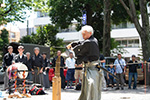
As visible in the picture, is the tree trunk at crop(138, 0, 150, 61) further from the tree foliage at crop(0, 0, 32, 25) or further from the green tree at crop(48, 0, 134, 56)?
the tree foliage at crop(0, 0, 32, 25)

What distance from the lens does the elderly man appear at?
6.38 meters

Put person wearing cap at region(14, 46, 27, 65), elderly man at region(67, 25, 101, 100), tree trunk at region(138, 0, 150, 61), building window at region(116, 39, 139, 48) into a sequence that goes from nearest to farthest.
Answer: elderly man at region(67, 25, 101, 100)
person wearing cap at region(14, 46, 27, 65)
tree trunk at region(138, 0, 150, 61)
building window at region(116, 39, 139, 48)

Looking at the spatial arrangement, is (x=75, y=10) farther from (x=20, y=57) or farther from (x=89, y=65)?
(x=89, y=65)

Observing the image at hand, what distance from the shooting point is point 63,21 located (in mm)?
28484

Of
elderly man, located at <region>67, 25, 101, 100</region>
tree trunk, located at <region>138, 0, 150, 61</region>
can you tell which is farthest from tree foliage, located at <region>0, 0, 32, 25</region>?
elderly man, located at <region>67, 25, 101, 100</region>

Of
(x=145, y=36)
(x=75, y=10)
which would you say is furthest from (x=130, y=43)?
(x=145, y=36)

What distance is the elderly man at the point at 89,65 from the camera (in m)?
6.38

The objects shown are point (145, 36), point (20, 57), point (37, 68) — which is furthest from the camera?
point (145, 36)

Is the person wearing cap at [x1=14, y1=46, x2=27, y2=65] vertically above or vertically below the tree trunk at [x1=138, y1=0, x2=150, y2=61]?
below

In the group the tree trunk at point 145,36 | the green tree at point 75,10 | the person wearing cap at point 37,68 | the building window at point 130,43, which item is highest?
the green tree at point 75,10

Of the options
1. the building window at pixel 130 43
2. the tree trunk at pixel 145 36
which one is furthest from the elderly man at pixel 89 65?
the building window at pixel 130 43

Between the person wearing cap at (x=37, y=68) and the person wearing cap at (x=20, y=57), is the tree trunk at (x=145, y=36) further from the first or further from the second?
the person wearing cap at (x=20, y=57)

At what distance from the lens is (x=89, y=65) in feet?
21.9

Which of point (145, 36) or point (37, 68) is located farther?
point (145, 36)
